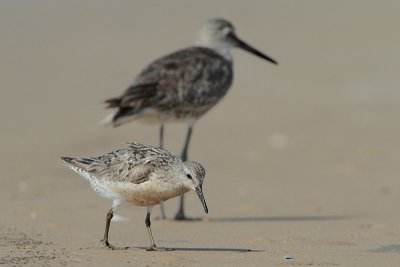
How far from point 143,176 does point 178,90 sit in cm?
392

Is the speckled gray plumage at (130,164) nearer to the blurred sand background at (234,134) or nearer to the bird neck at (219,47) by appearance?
the blurred sand background at (234,134)

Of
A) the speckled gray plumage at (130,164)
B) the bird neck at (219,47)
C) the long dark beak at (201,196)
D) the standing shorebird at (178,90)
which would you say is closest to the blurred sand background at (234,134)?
the long dark beak at (201,196)

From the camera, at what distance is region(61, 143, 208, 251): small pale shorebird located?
8977mm

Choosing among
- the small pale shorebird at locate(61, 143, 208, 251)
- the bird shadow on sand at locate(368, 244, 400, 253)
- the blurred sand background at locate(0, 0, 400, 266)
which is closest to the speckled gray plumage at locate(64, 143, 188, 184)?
the small pale shorebird at locate(61, 143, 208, 251)

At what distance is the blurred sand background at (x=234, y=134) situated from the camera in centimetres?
987

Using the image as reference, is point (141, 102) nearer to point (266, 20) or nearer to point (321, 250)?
point (321, 250)

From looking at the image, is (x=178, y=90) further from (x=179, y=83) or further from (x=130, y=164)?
(x=130, y=164)

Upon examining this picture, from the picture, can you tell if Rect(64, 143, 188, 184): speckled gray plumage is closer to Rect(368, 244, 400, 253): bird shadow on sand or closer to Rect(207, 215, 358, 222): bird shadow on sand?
Rect(368, 244, 400, 253): bird shadow on sand

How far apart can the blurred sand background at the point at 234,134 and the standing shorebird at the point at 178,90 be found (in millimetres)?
1036

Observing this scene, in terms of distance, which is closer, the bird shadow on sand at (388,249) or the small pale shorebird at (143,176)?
the small pale shorebird at (143,176)

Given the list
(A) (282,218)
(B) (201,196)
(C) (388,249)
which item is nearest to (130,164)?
(B) (201,196)

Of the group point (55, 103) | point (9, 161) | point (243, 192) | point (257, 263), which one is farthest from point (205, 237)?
point (55, 103)

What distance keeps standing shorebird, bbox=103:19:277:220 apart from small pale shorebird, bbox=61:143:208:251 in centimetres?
253

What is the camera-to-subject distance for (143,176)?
9.12m
